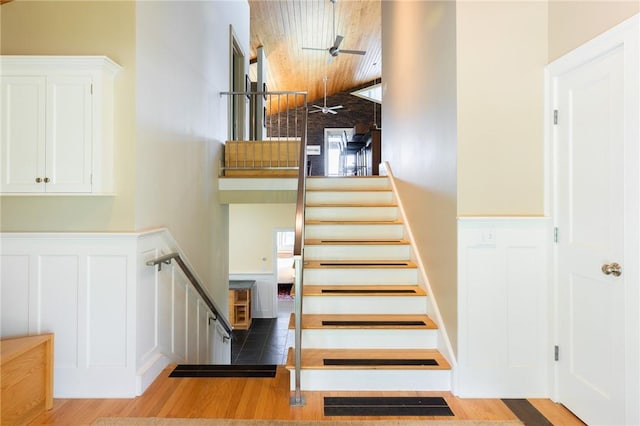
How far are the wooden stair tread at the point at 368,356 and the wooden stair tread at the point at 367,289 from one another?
0.45 meters

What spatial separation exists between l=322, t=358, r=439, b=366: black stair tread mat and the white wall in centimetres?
152

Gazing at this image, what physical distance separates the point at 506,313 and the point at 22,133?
3.02 meters

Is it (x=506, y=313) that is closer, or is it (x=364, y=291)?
(x=506, y=313)

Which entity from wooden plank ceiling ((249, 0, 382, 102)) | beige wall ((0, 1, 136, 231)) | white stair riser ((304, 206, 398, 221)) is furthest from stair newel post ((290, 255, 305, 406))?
wooden plank ceiling ((249, 0, 382, 102))

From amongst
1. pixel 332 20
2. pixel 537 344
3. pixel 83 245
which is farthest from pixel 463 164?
pixel 332 20

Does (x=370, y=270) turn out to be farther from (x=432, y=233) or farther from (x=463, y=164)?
(x=463, y=164)

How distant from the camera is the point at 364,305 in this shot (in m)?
2.98

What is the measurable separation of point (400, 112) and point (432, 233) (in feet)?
5.63

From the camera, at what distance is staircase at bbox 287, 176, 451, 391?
2.44 meters

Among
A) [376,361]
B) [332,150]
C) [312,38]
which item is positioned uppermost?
[312,38]

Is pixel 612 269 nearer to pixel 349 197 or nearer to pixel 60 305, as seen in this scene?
pixel 349 197

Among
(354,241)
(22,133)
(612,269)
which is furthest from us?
(354,241)

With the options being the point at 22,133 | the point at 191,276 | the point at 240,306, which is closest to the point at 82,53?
the point at 22,133

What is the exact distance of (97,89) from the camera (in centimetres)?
221
